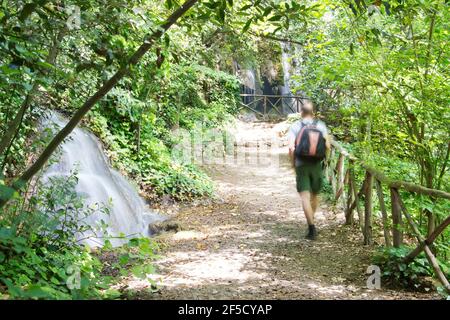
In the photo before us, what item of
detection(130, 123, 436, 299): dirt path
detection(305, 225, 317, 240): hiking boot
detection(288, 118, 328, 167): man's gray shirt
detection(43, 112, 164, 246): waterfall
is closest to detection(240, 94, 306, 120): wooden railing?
detection(130, 123, 436, 299): dirt path

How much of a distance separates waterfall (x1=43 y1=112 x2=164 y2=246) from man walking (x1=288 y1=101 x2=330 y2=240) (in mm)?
2879

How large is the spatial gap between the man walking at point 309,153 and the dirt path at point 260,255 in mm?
624

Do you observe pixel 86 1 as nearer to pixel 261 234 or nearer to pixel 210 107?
pixel 261 234

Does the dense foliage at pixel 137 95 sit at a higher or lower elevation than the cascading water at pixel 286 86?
lower

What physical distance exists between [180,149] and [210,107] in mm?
4935

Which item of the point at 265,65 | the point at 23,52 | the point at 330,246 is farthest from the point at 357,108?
the point at 265,65

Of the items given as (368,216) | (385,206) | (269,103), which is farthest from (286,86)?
(385,206)

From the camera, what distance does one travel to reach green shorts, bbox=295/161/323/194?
5.87 meters

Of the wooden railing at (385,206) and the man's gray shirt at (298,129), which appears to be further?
the man's gray shirt at (298,129)

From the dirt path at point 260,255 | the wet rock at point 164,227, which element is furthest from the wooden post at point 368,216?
the wet rock at point 164,227

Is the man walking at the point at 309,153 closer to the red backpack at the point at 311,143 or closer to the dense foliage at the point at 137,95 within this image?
the red backpack at the point at 311,143

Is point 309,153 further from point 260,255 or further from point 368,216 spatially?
point 260,255

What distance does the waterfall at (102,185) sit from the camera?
7.34 m

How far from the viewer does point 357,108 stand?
6391mm
